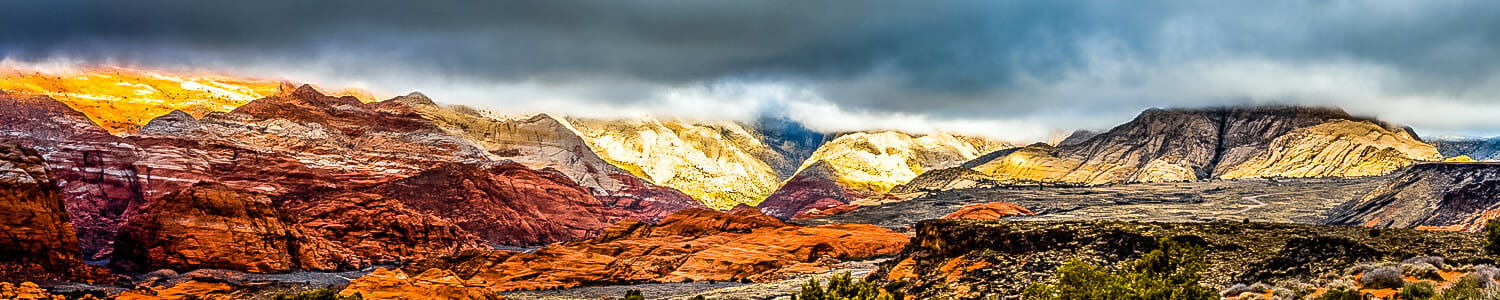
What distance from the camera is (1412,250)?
26000 mm

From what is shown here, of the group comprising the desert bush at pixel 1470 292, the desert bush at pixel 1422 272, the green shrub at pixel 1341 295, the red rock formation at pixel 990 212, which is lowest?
the red rock formation at pixel 990 212

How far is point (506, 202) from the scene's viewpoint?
128 metres

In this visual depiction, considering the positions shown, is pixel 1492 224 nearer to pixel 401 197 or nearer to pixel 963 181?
pixel 401 197

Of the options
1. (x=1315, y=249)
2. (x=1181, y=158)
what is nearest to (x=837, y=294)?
(x=1315, y=249)

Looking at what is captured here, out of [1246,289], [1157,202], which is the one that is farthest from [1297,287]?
[1157,202]

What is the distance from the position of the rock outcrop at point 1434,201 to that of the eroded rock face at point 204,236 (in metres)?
94.8

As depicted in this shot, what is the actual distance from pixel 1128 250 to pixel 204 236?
73540 millimetres

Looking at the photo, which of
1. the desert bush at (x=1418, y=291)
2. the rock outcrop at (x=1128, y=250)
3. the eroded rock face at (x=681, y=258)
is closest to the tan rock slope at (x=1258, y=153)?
the eroded rock face at (x=681, y=258)

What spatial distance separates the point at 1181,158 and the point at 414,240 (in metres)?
173

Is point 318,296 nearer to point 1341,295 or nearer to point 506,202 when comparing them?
point 1341,295

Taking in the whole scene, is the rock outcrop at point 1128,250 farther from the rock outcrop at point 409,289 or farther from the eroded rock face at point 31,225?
the eroded rock face at point 31,225

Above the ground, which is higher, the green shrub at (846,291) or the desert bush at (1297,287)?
the desert bush at (1297,287)

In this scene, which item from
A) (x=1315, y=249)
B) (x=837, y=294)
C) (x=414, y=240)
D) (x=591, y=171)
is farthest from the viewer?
(x=591, y=171)

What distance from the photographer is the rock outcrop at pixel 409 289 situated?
43656mm
